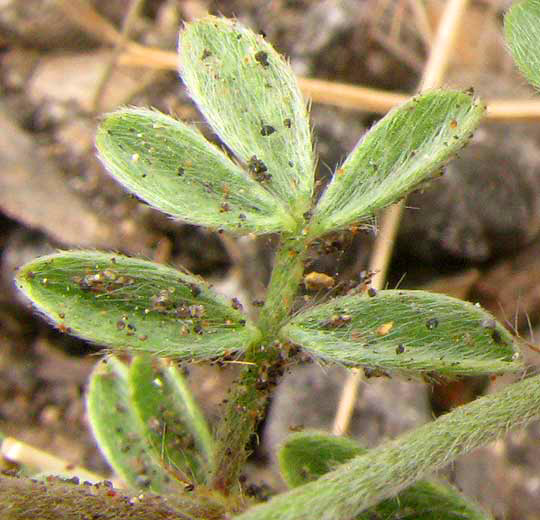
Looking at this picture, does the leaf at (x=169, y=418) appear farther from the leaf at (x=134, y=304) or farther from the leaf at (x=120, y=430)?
the leaf at (x=134, y=304)

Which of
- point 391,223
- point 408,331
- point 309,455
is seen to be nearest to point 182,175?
point 408,331

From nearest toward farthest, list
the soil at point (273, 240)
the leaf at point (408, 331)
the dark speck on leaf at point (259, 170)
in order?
→ the leaf at point (408, 331) < the dark speck on leaf at point (259, 170) < the soil at point (273, 240)

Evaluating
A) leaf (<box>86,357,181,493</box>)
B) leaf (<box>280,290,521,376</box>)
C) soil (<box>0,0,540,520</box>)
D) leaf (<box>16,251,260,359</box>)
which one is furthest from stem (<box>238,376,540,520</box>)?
soil (<box>0,0,540,520</box>)

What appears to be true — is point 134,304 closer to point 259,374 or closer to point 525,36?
point 259,374

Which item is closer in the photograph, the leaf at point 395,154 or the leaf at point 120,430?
the leaf at point 395,154

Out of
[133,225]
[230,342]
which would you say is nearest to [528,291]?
[133,225]

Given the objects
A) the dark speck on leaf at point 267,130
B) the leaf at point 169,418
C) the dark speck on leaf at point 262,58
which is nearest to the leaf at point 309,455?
the leaf at point 169,418

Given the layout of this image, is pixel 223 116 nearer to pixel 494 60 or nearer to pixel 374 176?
pixel 374 176
